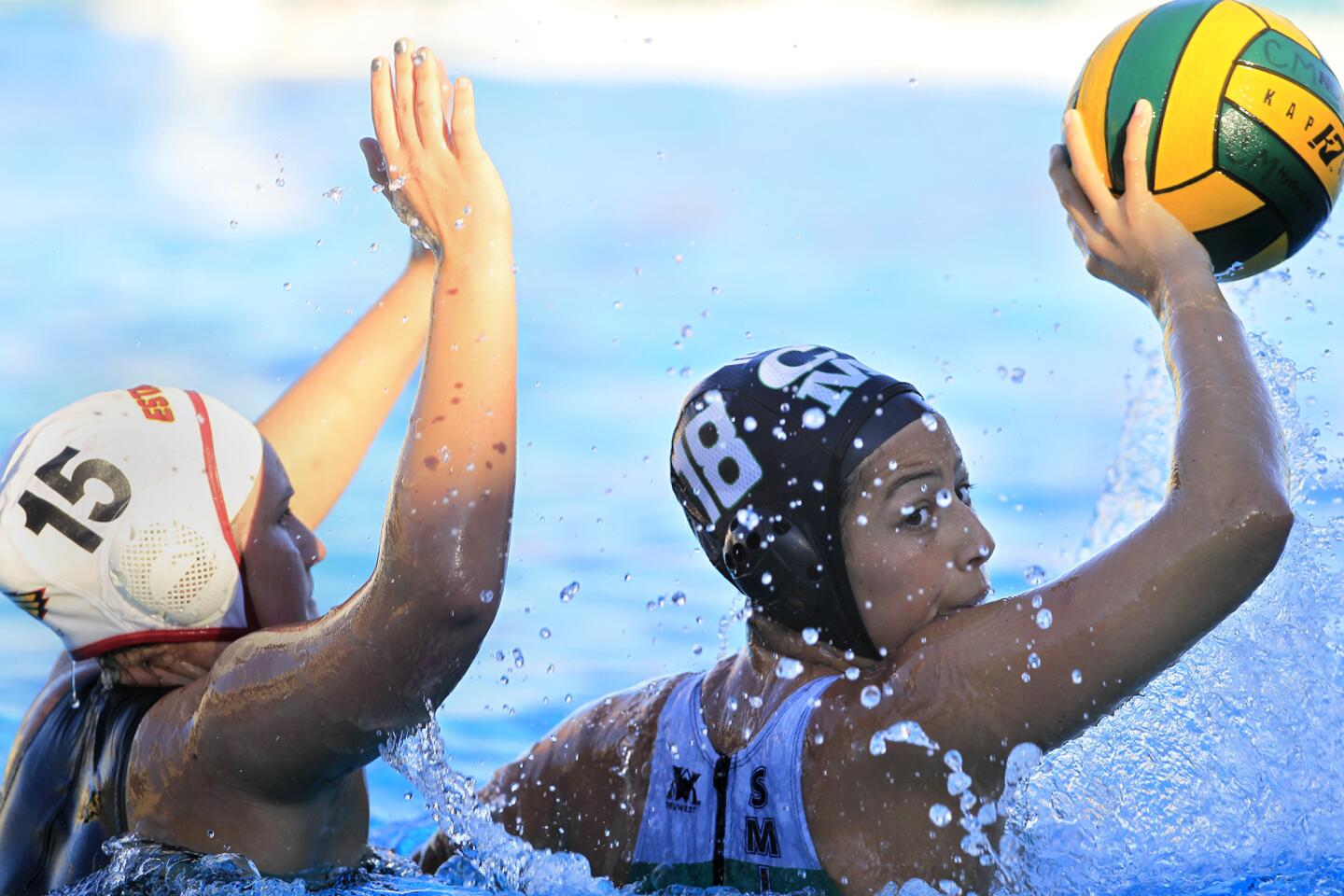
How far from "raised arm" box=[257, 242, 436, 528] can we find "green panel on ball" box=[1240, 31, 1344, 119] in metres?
2.15

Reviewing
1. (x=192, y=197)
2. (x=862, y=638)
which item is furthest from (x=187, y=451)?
(x=192, y=197)

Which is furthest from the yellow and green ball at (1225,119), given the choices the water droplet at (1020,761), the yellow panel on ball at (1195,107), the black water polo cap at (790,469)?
the water droplet at (1020,761)

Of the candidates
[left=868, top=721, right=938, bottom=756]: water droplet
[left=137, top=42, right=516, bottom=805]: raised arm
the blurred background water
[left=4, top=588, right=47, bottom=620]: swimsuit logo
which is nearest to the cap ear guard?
[left=868, top=721, right=938, bottom=756]: water droplet

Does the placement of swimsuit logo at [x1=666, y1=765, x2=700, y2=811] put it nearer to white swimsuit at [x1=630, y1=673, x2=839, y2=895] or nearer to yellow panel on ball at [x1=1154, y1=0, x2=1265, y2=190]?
white swimsuit at [x1=630, y1=673, x2=839, y2=895]

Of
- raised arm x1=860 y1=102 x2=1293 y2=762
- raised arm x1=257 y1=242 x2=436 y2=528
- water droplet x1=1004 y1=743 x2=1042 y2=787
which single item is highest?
raised arm x1=257 y1=242 x2=436 y2=528

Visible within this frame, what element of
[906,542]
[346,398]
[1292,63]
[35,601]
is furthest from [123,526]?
[1292,63]

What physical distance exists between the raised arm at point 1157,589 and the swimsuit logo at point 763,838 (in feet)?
1.09

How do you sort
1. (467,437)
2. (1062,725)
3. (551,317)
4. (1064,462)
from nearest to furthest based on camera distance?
(467,437)
(1062,725)
(1064,462)
(551,317)

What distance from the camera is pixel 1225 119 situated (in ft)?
9.89

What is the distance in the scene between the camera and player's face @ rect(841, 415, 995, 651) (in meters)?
2.79

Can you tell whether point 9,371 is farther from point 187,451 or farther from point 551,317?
point 187,451

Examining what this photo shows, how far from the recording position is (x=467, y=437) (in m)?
2.31

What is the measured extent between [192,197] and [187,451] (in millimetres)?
7978

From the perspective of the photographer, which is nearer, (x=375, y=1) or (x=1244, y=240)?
(x=1244, y=240)
